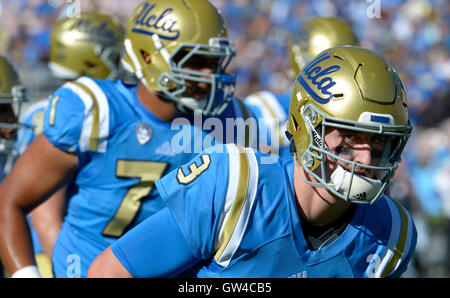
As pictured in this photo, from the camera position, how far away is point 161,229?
208cm

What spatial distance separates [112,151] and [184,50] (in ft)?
1.87

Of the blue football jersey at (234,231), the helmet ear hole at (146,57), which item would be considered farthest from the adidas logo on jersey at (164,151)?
the blue football jersey at (234,231)

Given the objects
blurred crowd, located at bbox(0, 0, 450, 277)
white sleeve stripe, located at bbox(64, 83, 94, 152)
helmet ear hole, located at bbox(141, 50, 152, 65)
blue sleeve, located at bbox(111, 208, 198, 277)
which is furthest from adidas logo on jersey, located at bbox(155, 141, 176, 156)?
blurred crowd, located at bbox(0, 0, 450, 277)

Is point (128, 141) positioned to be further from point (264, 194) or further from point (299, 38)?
point (299, 38)

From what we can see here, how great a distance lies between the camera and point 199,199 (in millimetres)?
2045

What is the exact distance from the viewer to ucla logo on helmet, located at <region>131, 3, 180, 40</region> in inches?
124

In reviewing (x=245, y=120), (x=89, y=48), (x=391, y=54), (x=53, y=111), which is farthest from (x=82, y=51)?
(x=391, y=54)

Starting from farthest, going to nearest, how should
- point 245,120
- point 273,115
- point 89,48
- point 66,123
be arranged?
1. point 89,48
2. point 273,115
3. point 245,120
4. point 66,123

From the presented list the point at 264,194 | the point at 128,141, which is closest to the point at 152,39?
the point at 128,141

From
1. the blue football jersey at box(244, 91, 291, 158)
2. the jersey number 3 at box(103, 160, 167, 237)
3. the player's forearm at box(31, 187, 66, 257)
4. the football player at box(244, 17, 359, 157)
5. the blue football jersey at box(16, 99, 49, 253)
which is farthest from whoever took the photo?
the blue football jersey at box(16, 99, 49, 253)

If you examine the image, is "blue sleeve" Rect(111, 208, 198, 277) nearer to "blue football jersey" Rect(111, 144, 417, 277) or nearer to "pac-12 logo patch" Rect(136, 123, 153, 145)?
"blue football jersey" Rect(111, 144, 417, 277)

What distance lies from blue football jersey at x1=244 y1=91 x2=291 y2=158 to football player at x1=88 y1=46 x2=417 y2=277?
1.17m

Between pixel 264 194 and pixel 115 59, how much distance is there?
239cm

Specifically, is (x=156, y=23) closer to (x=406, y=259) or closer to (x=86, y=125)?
(x=86, y=125)
